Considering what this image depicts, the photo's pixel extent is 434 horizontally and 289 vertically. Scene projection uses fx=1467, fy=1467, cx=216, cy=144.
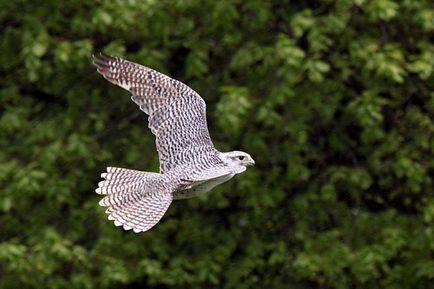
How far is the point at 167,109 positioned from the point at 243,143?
2.03 m

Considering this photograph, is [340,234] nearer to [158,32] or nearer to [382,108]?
[382,108]

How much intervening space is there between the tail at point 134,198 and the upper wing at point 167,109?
1.32 feet

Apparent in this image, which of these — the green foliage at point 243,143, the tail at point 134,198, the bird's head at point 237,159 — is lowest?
the green foliage at point 243,143

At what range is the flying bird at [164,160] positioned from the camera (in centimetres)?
916

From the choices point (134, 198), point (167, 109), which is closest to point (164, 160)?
point (167, 109)

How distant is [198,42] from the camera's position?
1234 cm

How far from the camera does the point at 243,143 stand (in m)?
12.3

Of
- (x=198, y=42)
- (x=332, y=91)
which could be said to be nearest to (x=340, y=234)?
(x=332, y=91)

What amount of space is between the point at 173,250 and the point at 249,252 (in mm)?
644

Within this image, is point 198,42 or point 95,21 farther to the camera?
point 198,42

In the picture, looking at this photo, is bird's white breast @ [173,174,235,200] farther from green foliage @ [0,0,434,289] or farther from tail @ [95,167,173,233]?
green foliage @ [0,0,434,289]

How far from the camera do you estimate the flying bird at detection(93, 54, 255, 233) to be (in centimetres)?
916

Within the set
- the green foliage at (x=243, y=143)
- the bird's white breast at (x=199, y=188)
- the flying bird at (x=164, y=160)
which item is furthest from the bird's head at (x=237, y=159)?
the green foliage at (x=243, y=143)

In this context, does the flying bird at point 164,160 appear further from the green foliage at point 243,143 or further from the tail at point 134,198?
the green foliage at point 243,143
